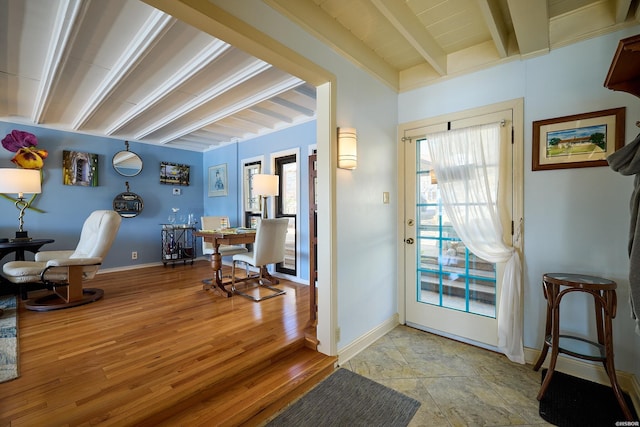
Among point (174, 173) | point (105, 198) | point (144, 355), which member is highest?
point (174, 173)

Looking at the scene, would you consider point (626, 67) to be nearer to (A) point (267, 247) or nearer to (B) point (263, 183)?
(A) point (267, 247)

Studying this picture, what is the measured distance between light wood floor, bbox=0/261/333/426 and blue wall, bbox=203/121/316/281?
3.56 ft

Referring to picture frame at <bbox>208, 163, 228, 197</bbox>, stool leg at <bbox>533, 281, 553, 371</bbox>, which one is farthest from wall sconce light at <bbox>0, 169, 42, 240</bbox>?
stool leg at <bbox>533, 281, 553, 371</bbox>

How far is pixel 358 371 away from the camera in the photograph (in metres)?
2.09

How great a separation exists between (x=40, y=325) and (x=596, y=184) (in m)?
4.81

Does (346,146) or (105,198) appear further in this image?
(105,198)

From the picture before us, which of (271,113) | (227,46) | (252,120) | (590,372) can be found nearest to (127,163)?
(252,120)

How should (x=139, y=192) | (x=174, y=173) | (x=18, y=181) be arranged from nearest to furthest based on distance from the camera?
(x=18, y=181)
(x=139, y=192)
(x=174, y=173)

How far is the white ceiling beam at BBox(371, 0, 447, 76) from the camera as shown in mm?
1767

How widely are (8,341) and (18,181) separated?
2.16 metres

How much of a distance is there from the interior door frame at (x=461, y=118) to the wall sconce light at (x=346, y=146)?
2.97 feet

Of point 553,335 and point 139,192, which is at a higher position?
point 139,192

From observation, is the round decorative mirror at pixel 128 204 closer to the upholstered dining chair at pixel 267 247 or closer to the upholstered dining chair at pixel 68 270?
the upholstered dining chair at pixel 68 270

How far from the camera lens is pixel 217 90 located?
2.96 metres
